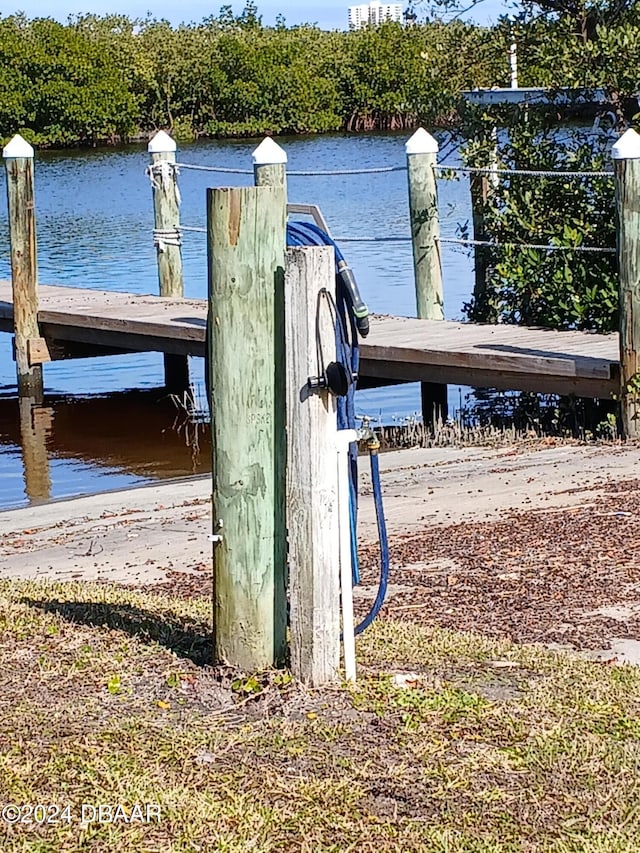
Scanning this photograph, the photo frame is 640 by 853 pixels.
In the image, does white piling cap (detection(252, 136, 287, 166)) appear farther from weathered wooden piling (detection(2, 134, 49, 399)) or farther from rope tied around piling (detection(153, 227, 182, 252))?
weathered wooden piling (detection(2, 134, 49, 399))

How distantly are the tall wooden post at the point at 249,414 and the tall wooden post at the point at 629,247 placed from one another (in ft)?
16.3

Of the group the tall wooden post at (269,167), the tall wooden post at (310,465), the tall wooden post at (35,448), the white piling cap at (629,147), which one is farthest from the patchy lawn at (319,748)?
the tall wooden post at (269,167)

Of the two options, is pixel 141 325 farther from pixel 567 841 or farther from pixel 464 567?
pixel 567 841

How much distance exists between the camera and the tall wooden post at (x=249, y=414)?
187 inches

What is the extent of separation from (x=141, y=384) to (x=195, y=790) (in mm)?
12838

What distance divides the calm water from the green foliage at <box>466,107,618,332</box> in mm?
693

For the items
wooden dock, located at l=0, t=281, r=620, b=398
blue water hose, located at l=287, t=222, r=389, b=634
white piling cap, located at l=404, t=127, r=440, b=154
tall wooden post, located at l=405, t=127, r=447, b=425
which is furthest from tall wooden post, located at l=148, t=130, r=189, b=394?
blue water hose, located at l=287, t=222, r=389, b=634

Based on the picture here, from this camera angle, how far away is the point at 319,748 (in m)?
4.29

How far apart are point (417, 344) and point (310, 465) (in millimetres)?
6628

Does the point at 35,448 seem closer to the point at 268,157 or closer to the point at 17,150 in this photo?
the point at 17,150

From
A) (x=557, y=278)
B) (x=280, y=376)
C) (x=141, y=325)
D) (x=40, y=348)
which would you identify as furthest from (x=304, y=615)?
(x=40, y=348)

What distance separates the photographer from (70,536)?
7953 mm

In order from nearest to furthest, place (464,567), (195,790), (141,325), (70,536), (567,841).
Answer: (567,841) < (195,790) < (464,567) < (70,536) < (141,325)

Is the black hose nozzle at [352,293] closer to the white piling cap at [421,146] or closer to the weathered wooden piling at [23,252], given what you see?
the white piling cap at [421,146]
